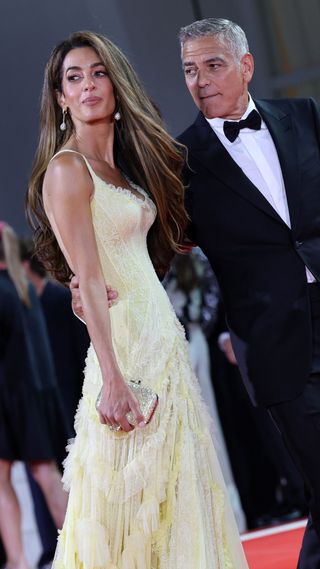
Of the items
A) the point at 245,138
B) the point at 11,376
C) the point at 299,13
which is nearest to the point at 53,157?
the point at 245,138

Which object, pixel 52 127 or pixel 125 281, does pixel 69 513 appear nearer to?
pixel 125 281

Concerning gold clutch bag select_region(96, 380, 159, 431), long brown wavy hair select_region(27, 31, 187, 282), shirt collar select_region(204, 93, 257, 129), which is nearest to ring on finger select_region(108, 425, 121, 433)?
gold clutch bag select_region(96, 380, 159, 431)

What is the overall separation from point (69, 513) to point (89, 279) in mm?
618

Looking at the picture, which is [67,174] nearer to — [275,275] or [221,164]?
[221,164]

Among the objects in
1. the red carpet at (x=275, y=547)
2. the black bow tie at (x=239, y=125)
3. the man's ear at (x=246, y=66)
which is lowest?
the red carpet at (x=275, y=547)

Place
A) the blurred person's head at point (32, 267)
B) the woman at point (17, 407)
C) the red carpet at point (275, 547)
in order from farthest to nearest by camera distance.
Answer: the blurred person's head at point (32, 267) < the woman at point (17, 407) < the red carpet at point (275, 547)

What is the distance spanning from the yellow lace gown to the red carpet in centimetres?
138

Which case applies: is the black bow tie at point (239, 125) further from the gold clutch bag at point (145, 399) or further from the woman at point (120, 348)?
the gold clutch bag at point (145, 399)

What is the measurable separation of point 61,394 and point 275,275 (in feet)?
11.6

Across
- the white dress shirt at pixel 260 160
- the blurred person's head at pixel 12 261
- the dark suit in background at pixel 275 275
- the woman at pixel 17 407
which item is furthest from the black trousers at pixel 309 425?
the blurred person's head at pixel 12 261

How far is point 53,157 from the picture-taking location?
10.1ft

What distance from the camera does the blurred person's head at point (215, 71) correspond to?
3543mm

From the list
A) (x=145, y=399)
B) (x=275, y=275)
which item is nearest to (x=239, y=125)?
(x=275, y=275)

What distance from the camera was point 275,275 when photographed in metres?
3.38
